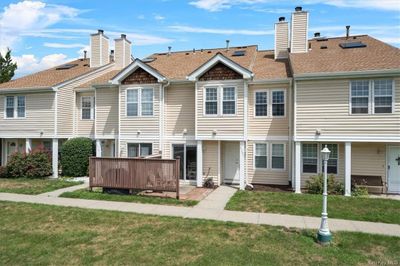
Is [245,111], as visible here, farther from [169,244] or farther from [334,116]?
[169,244]

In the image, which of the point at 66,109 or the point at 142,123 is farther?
the point at 66,109

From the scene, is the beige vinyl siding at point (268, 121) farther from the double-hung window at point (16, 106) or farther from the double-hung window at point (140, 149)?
the double-hung window at point (16, 106)

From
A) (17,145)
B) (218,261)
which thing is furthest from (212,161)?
(17,145)

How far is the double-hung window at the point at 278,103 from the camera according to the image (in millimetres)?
15320

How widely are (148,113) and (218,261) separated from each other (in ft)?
37.8

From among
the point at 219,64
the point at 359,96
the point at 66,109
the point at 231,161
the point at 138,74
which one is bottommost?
the point at 231,161

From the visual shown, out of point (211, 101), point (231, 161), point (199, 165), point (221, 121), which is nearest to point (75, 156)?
point (199, 165)

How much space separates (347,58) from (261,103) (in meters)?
4.83

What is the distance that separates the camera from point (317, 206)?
1095 cm

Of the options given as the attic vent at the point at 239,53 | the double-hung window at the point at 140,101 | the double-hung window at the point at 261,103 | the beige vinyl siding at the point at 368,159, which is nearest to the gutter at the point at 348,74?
the double-hung window at the point at 261,103

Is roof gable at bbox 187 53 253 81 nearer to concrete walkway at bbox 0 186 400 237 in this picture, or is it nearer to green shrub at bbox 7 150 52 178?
concrete walkway at bbox 0 186 400 237

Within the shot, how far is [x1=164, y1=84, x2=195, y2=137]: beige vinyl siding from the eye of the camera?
53.7 feet

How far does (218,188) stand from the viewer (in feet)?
48.7

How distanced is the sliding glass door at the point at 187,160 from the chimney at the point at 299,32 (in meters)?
8.59
